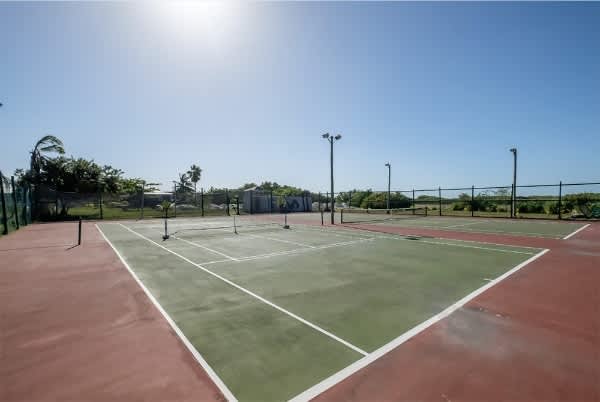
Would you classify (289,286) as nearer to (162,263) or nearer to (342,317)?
(342,317)

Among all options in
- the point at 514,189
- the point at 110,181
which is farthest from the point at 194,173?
the point at 514,189

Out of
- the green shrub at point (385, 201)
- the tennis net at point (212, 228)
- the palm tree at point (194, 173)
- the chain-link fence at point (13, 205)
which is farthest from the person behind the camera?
the palm tree at point (194, 173)

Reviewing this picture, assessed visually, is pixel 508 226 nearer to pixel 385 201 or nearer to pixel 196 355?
pixel 196 355

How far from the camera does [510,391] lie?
264 cm

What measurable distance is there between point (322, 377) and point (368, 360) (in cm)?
63

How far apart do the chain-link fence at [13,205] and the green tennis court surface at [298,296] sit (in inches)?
394

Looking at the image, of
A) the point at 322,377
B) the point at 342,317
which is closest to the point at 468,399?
the point at 322,377

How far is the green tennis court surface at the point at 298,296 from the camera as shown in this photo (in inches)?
123

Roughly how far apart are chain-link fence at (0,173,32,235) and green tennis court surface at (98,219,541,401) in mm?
10009

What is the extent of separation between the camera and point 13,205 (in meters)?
16.8

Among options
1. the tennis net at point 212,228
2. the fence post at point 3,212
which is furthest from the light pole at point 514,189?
the fence post at point 3,212

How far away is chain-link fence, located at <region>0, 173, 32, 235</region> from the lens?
1433cm

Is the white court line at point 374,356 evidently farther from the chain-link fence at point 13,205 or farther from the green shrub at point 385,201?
the green shrub at point 385,201

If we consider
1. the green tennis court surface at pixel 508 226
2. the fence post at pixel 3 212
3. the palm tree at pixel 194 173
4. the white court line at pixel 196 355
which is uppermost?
the palm tree at pixel 194 173
